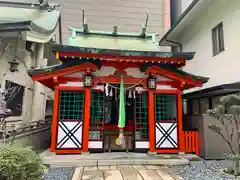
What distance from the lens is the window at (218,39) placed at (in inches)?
352

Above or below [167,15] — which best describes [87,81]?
below

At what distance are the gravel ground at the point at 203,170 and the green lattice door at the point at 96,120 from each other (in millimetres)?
2604

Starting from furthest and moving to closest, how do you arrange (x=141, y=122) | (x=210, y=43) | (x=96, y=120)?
1. (x=210, y=43)
2. (x=141, y=122)
3. (x=96, y=120)

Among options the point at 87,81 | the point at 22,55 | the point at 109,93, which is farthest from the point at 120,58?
the point at 22,55

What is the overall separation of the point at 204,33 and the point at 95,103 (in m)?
6.74

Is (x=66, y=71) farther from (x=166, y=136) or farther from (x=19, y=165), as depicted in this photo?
(x=166, y=136)

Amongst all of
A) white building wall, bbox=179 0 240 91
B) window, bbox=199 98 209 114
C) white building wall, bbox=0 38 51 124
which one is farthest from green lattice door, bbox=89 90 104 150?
white building wall, bbox=179 0 240 91

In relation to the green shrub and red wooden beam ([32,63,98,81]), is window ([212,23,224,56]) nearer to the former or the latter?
red wooden beam ([32,63,98,81])

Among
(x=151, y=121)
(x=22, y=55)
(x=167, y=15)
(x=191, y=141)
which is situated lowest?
(x=191, y=141)

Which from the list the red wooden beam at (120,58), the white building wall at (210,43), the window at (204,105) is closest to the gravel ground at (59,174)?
the red wooden beam at (120,58)

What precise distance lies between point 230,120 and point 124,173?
3.74 meters

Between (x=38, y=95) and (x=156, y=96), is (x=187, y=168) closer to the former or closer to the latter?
(x=156, y=96)

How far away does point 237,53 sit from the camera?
7672mm

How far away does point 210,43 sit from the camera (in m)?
9.63
